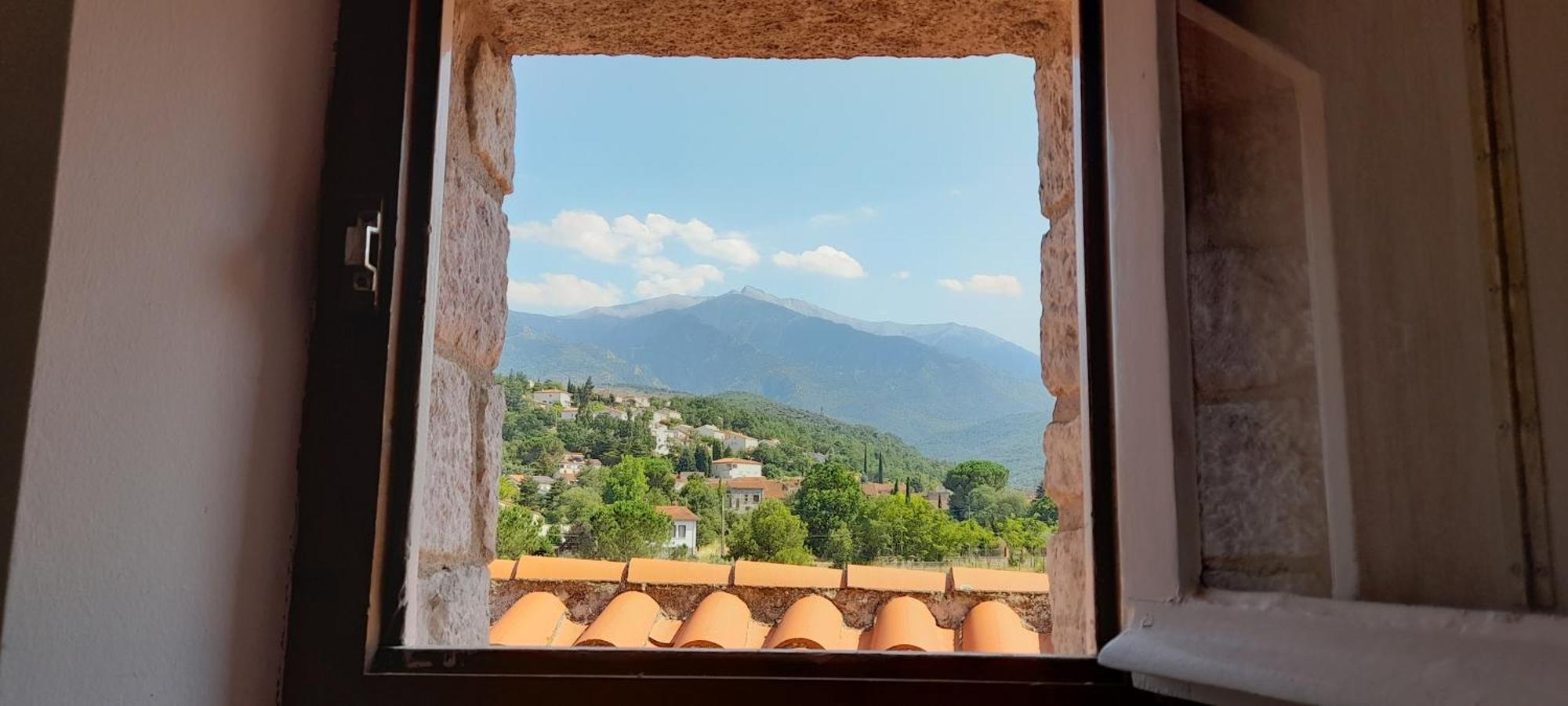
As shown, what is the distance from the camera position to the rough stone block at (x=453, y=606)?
96 centimetres

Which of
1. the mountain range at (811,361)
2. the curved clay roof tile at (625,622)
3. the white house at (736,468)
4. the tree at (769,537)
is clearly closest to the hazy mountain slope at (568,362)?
the mountain range at (811,361)

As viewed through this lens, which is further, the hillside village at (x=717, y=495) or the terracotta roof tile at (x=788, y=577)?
the hillside village at (x=717, y=495)

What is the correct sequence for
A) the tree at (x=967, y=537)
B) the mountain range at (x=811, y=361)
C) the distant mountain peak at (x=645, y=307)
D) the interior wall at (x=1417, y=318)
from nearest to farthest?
the interior wall at (x=1417, y=318), the tree at (x=967, y=537), the mountain range at (x=811, y=361), the distant mountain peak at (x=645, y=307)

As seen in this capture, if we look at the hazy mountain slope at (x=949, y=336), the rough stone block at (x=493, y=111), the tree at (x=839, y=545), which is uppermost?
the hazy mountain slope at (x=949, y=336)

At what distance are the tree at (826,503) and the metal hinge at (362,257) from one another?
431 centimetres

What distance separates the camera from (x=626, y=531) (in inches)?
198

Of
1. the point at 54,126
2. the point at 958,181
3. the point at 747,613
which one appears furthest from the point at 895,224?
the point at 54,126

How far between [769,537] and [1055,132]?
392cm

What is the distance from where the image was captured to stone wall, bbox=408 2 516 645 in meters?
1.00

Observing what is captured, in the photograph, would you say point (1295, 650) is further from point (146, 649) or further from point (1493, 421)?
point (146, 649)

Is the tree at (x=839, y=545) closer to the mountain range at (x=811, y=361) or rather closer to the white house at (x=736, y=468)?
the white house at (x=736, y=468)

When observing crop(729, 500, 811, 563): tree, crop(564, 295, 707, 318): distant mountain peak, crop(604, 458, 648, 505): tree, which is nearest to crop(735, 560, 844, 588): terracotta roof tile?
crop(729, 500, 811, 563): tree

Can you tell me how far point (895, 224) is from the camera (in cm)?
1162

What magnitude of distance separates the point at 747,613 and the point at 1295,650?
5.64 feet
